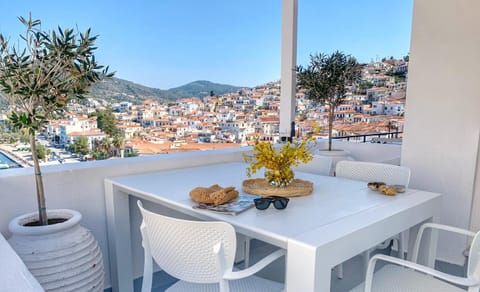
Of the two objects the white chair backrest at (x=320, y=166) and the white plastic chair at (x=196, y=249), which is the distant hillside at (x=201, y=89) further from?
the white plastic chair at (x=196, y=249)

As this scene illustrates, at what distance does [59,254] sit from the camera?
4.80 feet

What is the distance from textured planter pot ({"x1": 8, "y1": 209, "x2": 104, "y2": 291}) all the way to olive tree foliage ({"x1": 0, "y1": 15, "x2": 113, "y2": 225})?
14cm

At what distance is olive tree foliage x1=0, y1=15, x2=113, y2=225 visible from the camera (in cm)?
145

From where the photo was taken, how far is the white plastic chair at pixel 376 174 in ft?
6.30

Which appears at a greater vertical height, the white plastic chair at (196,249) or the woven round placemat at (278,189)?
the woven round placemat at (278,189)

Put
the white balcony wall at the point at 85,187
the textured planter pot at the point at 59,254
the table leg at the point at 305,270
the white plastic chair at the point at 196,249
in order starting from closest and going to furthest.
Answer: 1. the table leg at the point at 305,270
2. the white plastic chair at the point at 196,249
3. the textured planter pot at the point at 59,254
4. the white balcony wall at the point at 85,187

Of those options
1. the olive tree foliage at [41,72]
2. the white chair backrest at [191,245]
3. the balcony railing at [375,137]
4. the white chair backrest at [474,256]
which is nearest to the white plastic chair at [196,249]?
the white chair backrest at [191,245]

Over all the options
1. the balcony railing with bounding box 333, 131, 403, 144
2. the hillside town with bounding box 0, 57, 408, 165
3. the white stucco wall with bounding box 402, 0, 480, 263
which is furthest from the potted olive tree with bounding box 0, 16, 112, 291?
the balcony railing with bounding box 333, 131, 403, 144

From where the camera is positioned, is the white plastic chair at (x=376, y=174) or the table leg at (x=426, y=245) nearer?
the table leg at (x=426, y=245)

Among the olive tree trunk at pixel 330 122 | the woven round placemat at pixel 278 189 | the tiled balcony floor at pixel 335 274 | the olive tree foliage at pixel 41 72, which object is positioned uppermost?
the olive tree foliage at pixel 41 72

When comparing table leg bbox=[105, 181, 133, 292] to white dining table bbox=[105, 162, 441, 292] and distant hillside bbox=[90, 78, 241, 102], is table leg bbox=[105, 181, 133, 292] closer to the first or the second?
white dining table bbox=[105, 162, 441, 292]

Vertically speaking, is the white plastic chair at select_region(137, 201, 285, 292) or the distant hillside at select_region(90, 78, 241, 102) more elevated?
the distant hillside at select_region(90, 78, 241, 102)

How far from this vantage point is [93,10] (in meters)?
3.17

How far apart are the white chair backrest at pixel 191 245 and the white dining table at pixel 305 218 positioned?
0.13 meters
